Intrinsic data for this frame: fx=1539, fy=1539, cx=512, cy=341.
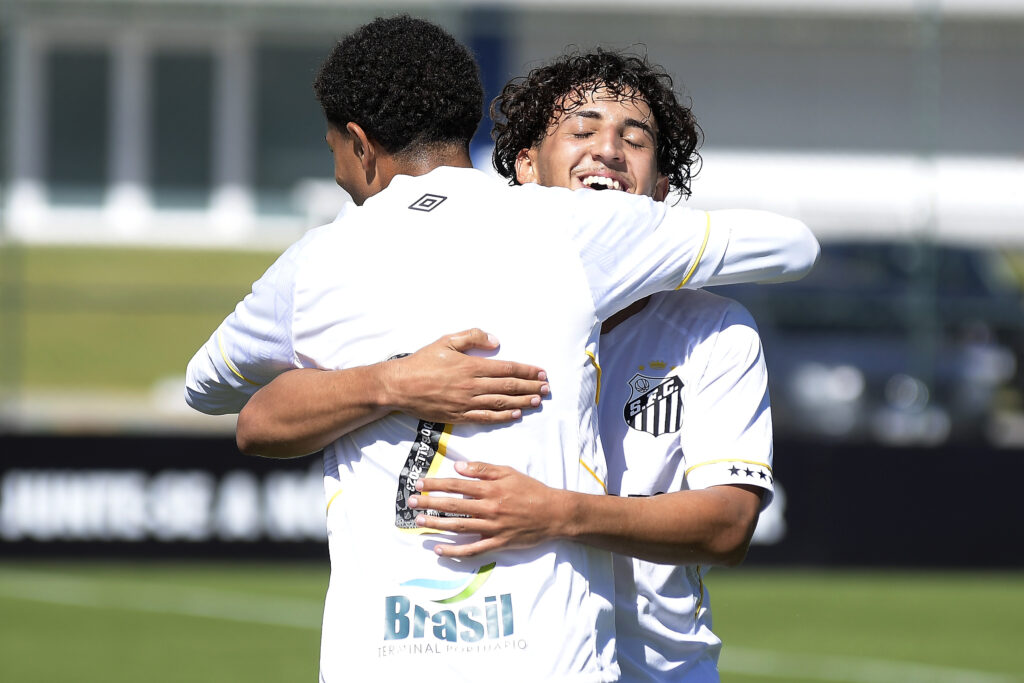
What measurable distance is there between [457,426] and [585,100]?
88 centimetres

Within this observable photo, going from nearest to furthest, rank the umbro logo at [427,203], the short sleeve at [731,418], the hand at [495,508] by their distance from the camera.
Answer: the hand at [495,508], the umbro logo at [427,203], the short sleeve at [731,418]

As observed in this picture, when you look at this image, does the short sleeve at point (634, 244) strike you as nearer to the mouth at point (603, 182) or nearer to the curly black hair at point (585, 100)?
the mouth at point (603, 182)

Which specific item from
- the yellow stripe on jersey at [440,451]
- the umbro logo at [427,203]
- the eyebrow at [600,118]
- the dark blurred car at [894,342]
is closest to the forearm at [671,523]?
the yellow stripe on jersey at [440,451]

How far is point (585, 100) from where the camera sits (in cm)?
313

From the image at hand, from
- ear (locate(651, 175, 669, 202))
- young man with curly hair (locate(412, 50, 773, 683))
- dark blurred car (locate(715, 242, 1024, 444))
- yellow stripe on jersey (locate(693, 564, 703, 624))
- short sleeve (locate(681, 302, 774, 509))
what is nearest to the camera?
young man with curly hair (locate(412, 50, 773, 683))

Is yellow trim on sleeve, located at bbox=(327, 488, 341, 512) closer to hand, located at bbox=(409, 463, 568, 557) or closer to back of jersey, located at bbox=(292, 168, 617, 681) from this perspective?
back of jersey, located at bbox=(292, 168, 617, 681)

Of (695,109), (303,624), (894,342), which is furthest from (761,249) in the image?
(695,109)

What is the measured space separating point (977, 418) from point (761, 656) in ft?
10.1

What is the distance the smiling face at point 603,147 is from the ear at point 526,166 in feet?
0.25

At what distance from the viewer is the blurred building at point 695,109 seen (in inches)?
429

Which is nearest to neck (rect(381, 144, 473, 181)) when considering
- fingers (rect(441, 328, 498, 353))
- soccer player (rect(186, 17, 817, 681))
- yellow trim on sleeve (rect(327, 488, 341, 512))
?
soccer player (rect(186, 17, 817, 681))

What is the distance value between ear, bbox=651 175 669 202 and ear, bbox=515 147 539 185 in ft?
0.85

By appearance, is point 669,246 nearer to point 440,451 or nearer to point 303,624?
point 440,451

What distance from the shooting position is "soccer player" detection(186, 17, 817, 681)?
8.28ft
